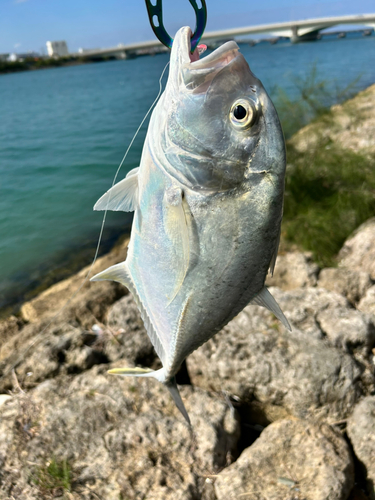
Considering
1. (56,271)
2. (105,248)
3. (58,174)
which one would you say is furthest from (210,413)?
(58,174)

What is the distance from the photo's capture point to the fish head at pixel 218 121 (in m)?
1.44

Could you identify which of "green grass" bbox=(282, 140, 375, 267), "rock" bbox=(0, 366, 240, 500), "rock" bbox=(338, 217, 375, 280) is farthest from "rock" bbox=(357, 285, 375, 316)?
"rock" bbox=(0, 366, 240, 500)

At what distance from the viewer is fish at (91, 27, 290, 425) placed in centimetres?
145

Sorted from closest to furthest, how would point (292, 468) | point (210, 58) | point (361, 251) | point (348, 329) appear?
point (210, 58) → point (292, 468) → point (348, 329) → point (361, 251)

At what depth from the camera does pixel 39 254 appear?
35.1ft

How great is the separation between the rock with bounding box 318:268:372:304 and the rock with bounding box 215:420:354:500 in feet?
6.64

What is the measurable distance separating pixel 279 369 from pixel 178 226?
9.25ft

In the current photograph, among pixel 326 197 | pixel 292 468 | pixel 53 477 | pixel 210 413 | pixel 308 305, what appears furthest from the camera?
pixel 326 197

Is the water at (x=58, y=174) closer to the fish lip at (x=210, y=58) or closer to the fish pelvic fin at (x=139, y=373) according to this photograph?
the fish pelvic fin at (x=139, y=373)

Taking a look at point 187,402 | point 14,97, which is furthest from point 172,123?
point 14,97

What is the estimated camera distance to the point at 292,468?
328 cm

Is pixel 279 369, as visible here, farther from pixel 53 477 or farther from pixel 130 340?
pixel 53 477

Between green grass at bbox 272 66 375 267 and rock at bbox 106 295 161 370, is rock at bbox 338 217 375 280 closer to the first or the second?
green grass at bbox 272 66 375 267

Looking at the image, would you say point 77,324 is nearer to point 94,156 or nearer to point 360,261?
point 360,261
